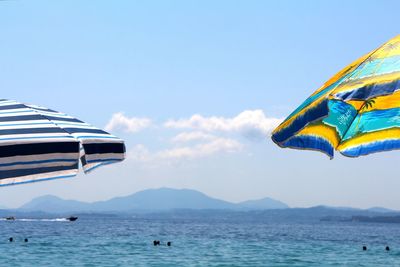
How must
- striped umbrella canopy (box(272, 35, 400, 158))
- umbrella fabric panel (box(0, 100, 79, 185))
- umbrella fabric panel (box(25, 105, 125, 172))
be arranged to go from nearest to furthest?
striped umbrella canopy (box(272, 35, 400, 158)), umbrella fabric panel (box(0, 100, 79, 185)), umbrella fabric panel (box(25, 105, 125, 172))

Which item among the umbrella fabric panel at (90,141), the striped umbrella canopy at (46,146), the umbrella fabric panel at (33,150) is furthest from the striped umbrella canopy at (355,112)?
the umbrella fabric panel at (33,150)

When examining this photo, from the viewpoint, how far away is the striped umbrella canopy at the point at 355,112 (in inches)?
286

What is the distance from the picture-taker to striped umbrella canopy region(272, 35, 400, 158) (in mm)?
7266

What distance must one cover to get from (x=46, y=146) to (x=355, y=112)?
166 inches

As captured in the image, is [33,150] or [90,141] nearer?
[33,150]

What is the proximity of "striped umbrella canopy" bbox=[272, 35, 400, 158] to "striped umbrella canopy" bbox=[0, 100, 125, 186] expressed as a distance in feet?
9.36

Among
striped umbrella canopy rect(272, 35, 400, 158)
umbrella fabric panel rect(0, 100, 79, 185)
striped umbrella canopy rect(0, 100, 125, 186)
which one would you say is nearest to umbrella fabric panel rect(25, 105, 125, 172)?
striped umbrella canopy rect(0, 100, 125, 186)

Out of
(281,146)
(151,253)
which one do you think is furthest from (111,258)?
(281,146)

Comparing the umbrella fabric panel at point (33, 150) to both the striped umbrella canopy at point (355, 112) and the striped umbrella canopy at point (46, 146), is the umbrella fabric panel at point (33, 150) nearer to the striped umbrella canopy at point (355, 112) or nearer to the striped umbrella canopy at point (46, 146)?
the striped umbrella canopy at point (46, 146)

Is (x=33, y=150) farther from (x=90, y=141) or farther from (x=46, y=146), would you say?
(x=90, y=141)

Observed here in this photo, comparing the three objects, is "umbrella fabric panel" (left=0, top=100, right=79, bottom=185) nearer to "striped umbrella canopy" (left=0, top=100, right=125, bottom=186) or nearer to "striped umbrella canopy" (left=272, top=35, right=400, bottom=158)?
"striped umbrella canopy" (left=0, top=100, right=125, bottom=186)

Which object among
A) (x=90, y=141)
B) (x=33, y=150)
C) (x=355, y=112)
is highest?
(x=355, y=112)

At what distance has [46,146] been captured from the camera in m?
7.98

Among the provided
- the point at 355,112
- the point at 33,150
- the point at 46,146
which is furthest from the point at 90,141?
the point at 355,112
